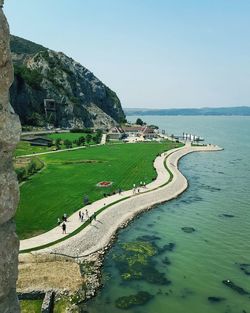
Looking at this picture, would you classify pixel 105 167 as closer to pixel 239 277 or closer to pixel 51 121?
pixel 239 277

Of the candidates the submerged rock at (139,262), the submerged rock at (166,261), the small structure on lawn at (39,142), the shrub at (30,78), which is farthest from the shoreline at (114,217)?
the shrub at (30,78)

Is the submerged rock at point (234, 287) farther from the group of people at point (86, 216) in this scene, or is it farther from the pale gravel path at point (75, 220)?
the group of people at point (86, 216)

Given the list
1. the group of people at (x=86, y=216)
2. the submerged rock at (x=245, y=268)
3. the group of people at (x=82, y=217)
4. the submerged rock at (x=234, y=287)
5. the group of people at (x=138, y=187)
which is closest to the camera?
the submerged rock at (x=234, y=287)

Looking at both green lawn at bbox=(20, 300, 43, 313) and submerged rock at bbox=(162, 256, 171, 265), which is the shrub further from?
green lawn at bbox=(20, 300, 43, 313)

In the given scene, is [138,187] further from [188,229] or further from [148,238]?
[148,238]

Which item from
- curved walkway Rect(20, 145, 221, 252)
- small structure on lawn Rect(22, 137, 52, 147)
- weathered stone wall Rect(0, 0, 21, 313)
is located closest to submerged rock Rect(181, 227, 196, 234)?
curved walkway Rect(20, 145, 221, 252)

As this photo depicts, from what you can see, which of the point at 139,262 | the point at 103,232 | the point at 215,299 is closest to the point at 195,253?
the point at 139,262

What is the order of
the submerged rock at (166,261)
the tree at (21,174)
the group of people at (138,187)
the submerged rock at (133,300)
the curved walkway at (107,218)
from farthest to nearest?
the tree at (21,174) → the group of people at (138,187) → the curved walkway at (107,218) → the submerged rock at (166,261) → the submerged rock at (133,300)
